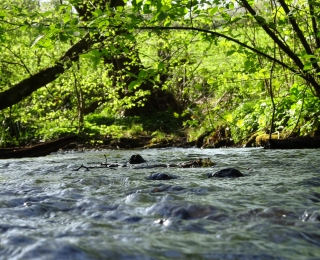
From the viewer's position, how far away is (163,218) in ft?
9.30

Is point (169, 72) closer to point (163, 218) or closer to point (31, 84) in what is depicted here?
point (31, 84)

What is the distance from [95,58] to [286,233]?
2984mm

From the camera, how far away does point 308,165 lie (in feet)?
17.9

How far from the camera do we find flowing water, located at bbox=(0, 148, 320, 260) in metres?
2.13

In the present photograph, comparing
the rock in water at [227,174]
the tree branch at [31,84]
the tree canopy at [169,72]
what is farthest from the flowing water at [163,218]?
the tree branch at [31,84]

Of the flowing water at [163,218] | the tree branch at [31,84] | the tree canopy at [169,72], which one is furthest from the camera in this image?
the tree branch at [31,84]

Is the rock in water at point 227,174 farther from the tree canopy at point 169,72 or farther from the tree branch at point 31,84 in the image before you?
the tree branch at point 31,84

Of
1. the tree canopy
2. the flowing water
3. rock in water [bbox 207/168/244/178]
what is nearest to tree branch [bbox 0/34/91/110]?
the tree canopy

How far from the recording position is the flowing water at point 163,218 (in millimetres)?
2135

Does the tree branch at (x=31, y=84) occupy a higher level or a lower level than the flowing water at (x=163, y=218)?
higher

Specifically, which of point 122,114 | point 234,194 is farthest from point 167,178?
point 122,114

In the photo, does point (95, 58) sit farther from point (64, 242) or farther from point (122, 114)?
point (122, 114)

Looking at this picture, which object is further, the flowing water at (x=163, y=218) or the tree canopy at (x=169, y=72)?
the tree canopy at (x=169, y=72)

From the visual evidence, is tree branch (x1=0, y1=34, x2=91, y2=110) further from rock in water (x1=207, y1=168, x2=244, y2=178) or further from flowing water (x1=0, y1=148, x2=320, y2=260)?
rock in water (x1=207, y1=168, x2=244, y2=178)
